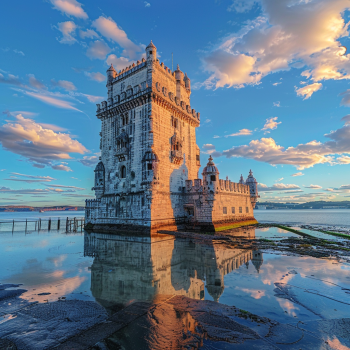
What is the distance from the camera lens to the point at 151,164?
23.9 metres

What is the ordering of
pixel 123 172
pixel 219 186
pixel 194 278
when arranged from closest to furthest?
pixel 194 278
pixel 123 172
pixel 219 186

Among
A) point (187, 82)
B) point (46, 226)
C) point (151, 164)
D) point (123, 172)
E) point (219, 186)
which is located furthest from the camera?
point (46, 226)

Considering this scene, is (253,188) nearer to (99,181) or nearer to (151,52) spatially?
A: (99,181)

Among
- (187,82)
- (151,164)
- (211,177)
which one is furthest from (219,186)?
(187,82)

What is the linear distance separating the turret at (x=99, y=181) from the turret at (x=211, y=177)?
14.1 metres

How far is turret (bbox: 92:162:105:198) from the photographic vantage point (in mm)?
29516

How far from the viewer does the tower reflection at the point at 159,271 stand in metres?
7.91

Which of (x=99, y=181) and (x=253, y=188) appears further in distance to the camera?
(x=253, y=188)

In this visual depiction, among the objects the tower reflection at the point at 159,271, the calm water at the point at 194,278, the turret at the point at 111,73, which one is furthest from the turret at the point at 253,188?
the turret at the point at 111,73

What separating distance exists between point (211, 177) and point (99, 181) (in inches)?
610

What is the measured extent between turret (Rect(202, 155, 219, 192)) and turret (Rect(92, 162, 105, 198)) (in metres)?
14.1

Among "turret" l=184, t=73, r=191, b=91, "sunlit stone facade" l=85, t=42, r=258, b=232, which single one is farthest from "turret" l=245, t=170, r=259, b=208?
"turret" l=184, t=73, r=191, b=91

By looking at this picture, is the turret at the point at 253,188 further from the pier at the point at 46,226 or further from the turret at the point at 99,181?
the pier at the point at 46,226

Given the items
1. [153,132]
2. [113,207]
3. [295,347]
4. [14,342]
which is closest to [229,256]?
[295,347]
